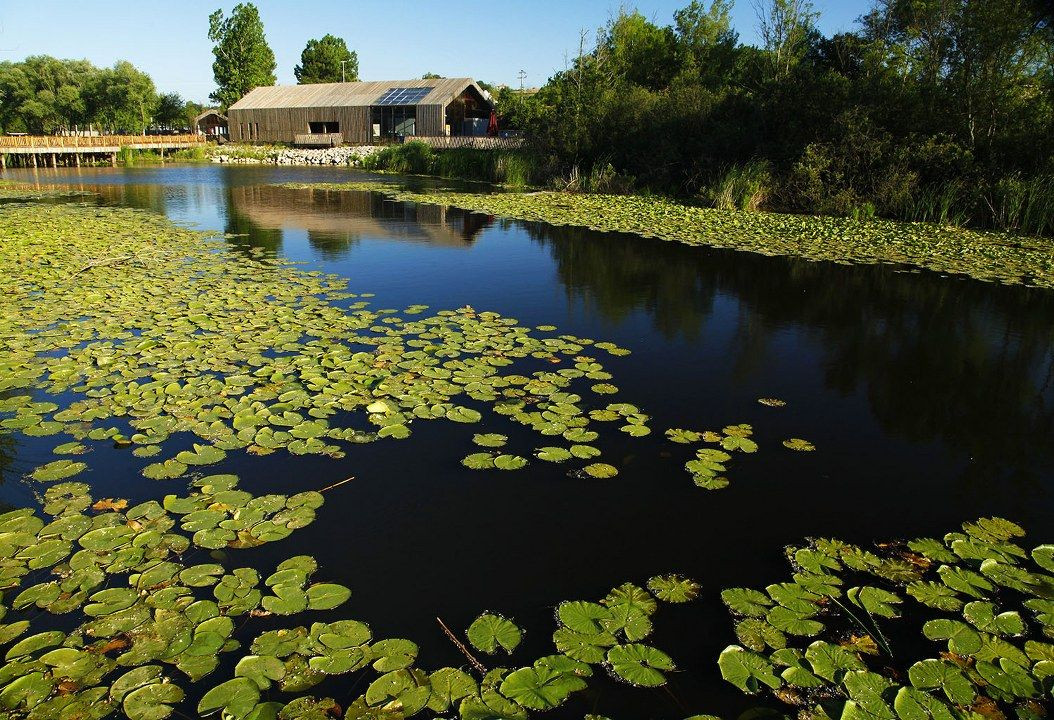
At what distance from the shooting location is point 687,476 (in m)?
3.45

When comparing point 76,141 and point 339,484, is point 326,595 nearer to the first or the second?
point 339,484

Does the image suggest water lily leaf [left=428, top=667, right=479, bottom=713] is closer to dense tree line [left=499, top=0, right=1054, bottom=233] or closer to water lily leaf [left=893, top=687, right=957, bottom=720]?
water lily leaf [left=893, top=687, right=957, bottom=720]

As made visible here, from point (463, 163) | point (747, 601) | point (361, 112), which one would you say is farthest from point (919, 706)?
point (361, 112)

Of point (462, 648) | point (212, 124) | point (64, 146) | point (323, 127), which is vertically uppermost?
point (212, 124)

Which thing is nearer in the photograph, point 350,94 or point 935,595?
point 935,595

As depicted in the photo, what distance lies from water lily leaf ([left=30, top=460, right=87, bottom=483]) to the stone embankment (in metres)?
30.1

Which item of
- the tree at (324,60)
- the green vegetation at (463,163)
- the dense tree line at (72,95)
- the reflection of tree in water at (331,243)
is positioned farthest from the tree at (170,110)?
the reflection of tree in water at (331,243)

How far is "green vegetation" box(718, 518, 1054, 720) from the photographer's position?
2.06 m

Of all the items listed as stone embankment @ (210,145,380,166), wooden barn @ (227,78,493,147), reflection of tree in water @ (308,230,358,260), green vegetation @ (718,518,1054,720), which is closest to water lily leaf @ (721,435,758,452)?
green vegetation @ (718,518,1054,720)

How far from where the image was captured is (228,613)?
2324 millimetres

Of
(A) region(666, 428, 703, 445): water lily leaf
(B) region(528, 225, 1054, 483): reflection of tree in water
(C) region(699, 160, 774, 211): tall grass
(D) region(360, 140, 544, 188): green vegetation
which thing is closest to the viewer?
(A) region(666, 428, 703, 445): water lily leaf

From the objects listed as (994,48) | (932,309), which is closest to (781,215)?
(994,48)

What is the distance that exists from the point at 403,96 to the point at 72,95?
91.1ft

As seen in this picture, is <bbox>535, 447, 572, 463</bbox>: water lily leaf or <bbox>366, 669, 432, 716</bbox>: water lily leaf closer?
<bbox>366, 669, 432, 716</bbox>: water lily leaf
